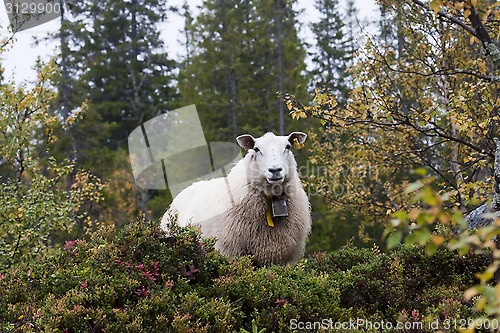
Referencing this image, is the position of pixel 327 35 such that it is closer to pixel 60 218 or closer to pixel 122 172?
pixel 122 172

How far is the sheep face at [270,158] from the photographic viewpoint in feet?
23.8

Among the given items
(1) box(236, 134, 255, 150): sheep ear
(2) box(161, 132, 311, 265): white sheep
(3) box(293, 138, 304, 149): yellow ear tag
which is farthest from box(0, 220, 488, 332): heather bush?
(1) box(236, 134, 255, 150): sheep ear

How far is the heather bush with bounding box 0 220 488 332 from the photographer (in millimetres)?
4684

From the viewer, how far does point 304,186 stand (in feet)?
35.4

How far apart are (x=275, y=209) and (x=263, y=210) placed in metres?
0.20

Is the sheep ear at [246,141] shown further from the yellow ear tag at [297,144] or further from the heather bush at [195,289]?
the heather bush at [195,289]

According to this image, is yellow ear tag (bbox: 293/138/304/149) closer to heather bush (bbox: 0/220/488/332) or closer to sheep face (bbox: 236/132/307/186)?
sheep face (bbox: 236/132/307/186)

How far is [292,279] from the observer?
579 cm

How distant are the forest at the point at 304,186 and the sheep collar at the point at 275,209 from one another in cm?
71

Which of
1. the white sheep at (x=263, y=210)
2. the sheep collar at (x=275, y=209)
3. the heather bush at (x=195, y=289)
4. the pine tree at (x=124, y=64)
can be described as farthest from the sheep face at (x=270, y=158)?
the pine tree at (x=124, y=64)

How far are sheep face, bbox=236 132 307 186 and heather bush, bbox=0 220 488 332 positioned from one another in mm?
1493

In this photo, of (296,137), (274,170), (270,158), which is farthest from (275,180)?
(296,137)

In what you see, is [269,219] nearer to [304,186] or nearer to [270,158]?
[270,158]

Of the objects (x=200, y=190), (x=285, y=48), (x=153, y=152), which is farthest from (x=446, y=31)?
(x=153, y=152)
